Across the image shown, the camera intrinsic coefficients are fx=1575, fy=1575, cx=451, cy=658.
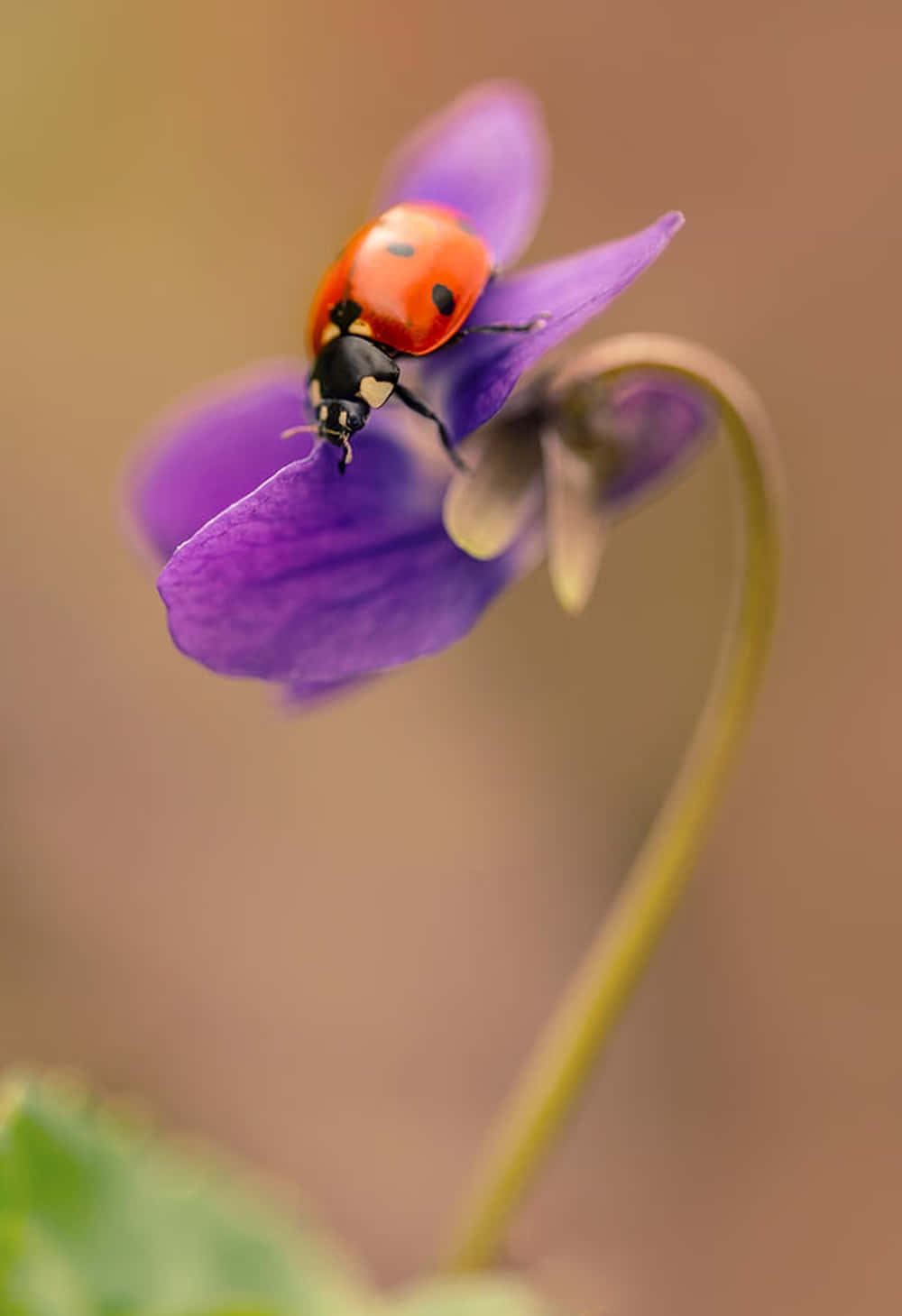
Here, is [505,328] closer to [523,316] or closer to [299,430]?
[523,316]

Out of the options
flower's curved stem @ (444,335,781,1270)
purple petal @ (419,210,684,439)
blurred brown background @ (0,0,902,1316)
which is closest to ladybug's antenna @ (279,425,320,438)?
purple petal @ (419,210,684,439)

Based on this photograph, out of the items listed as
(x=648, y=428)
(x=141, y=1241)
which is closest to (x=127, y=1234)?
(x=141, y=1241)

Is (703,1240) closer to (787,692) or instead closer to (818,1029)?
(818,1029)

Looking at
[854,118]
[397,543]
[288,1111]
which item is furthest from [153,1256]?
[854,118]

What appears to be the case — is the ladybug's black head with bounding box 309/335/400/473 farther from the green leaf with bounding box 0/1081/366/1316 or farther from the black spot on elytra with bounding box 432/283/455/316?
the green leaf with bounding box 0/1081/366/1316

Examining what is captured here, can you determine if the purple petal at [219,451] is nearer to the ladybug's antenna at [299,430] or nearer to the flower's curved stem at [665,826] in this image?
the ladybug's antenna at [299,430]

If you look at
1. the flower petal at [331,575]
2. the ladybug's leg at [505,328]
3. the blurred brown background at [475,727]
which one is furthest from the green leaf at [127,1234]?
the blurred brown background at [475,727]
